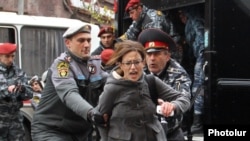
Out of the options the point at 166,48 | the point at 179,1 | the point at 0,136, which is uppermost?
the point at 179,1

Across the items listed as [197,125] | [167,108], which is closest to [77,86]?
[167,108]

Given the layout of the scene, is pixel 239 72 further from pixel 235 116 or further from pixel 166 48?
pixel 166 48

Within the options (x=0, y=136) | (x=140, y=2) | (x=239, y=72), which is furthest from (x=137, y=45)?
(x=0, y=136)

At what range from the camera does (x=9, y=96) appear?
7047 millimetres

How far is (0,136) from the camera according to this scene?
23.6 feet

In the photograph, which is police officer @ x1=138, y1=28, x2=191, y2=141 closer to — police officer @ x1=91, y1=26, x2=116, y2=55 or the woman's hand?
the woman's hand

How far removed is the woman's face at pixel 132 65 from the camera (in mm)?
3816

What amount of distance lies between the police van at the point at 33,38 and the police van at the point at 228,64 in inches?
228

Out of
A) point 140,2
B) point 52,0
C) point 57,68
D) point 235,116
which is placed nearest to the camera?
point 57,68

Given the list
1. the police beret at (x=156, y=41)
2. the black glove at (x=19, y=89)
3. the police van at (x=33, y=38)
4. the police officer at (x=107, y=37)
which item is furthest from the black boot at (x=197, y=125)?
the police van at (x=33, y=38)

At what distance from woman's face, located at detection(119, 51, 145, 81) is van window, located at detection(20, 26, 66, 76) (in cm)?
663

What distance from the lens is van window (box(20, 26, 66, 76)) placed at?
10.3 metres

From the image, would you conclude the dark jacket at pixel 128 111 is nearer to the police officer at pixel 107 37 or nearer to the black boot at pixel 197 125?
the black boot at pixel 197 125

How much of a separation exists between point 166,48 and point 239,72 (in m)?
0.86
